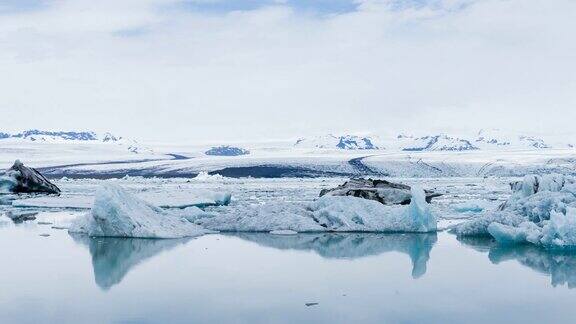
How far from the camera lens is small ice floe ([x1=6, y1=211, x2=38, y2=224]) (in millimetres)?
10703

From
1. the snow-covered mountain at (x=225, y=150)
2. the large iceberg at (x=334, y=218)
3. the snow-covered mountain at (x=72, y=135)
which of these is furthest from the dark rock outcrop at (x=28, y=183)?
the snow-covered mountain at (x=72, y=135)

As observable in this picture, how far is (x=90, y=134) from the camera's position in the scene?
191 m

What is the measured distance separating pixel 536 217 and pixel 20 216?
803cm

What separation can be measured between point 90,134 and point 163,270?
634ft

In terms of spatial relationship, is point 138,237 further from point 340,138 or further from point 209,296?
point 340,138

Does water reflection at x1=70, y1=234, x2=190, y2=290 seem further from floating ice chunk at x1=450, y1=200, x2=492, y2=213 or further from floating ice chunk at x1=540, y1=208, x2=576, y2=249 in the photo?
floating ice chunk at x1=450, y1=200, x2=492, y2=213

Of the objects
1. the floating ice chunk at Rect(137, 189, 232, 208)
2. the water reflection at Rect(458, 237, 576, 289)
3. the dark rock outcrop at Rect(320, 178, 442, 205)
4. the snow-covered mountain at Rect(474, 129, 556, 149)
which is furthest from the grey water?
the snow-covered mountain at Rect(474, 129, 556, 149)

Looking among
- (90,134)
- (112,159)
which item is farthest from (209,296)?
(90,134)

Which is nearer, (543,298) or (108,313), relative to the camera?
Result: (108,313)

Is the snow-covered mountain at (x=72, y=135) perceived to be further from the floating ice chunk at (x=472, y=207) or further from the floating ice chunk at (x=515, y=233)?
the floating ice chunk at (x=515, y=233)

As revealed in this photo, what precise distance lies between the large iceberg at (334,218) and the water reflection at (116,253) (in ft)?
4.68

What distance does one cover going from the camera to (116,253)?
6.78 m

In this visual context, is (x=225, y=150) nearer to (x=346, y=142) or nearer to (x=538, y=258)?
(x=346, y=142)

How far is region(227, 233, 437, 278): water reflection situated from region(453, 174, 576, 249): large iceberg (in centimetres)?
69
